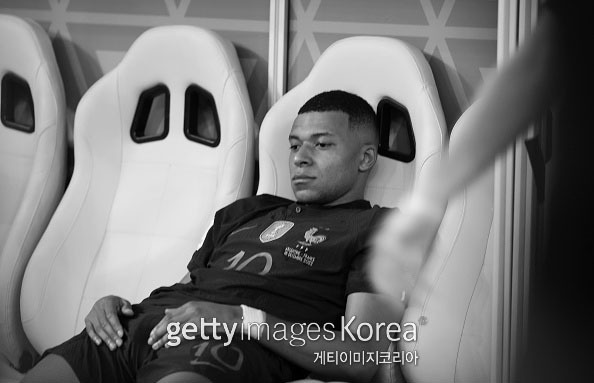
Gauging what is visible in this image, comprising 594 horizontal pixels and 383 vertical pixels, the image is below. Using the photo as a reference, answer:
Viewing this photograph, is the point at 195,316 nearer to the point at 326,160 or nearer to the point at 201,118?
the point at 326,160

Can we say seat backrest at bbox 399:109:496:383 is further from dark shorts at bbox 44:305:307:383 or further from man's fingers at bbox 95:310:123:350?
man's fingers at bbox 95:310:123:350

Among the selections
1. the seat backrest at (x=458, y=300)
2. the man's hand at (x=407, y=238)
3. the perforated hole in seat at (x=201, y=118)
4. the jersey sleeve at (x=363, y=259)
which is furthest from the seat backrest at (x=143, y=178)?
the man's hand at (x=407, y=238)

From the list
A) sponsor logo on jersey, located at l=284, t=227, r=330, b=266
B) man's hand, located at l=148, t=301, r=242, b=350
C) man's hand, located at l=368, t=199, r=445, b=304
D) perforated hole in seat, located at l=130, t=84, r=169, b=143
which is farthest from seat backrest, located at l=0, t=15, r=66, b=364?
man's hand, located at l=368, t=199, r=445, b=304

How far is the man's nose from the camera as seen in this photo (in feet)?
4.33

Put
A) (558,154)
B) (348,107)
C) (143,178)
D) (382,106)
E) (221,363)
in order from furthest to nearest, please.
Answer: (143,178) → (382,106) → (348,107) → (221,363) → (558,154)

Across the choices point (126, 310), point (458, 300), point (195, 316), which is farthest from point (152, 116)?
point (458, 300)

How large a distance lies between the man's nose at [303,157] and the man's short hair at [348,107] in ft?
0.29

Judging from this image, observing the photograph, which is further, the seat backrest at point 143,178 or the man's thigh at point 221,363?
the seat backrest at point 143,178

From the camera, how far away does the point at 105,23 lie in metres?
1.80

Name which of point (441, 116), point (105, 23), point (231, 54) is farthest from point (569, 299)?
point (105, 23)

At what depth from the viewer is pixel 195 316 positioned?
1.07 m

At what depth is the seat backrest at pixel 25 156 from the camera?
5.07ft
